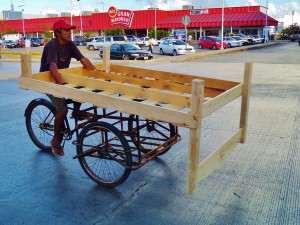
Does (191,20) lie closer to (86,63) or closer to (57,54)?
(86,63)

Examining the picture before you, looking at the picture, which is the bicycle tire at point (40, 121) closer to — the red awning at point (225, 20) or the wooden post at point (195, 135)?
the wooden post at point (195, 135)

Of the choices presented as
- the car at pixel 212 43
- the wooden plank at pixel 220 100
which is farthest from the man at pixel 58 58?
the car at pixel 212 43

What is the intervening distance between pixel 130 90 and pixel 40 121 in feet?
7.83

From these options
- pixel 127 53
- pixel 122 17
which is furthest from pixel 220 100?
pixel 122 17

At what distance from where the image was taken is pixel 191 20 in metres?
69.8

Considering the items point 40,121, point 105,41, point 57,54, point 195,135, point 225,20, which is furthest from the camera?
point 225,20

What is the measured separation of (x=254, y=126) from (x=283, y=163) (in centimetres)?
210

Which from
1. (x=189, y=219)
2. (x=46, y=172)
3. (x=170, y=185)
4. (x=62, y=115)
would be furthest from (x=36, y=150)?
(x=189, y=219)

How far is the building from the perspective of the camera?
6406cm

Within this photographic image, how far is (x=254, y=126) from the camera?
7164 millimetres

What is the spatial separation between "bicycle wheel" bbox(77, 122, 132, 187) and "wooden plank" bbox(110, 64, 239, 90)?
1098 mm

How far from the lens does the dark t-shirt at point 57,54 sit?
187 inches

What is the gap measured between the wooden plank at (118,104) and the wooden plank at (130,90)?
371 millimetres

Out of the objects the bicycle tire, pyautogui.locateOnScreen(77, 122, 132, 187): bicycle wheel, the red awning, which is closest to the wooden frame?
pyautogui.locateOnScreen(77, 122, 132, 187): bicycle wheel
